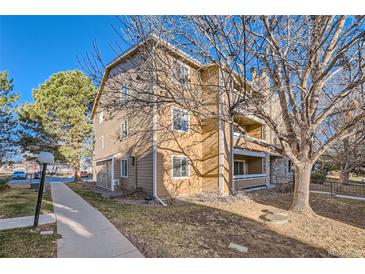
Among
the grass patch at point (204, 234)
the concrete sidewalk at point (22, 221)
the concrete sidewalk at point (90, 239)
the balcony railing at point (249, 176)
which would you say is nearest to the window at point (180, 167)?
the balcony railing at point (249, 176)

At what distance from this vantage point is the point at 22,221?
219 inches

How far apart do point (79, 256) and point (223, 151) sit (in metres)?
8.27

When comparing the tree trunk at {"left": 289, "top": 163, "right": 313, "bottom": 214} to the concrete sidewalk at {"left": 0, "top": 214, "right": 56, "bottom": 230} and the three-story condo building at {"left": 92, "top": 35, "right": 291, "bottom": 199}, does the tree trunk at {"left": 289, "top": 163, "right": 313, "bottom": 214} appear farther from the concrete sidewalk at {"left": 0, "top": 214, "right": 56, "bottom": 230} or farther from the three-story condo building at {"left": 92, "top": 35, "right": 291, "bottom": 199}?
the concrete sidewalk at {"left": 0, "top": 214, "right": 56, "bottom": 230}

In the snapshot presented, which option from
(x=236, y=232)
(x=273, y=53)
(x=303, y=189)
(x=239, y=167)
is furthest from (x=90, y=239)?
(x=239, y=167)

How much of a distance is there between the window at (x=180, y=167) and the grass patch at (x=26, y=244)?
6235 millimetres

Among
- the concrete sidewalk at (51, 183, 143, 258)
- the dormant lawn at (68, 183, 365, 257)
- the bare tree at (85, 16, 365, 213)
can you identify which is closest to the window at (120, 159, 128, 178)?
the dormant lawn at (68, 183, 365, 257)

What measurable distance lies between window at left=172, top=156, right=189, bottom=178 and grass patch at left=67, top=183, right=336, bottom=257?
11.5ft

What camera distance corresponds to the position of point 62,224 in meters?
5.30

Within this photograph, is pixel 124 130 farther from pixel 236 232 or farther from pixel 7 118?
pixel 7 118

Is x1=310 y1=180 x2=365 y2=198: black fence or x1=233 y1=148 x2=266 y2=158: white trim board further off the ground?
x1=233 y1=148 x2=266 y2=158: white trim board

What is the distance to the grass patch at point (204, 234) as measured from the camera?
383 cm

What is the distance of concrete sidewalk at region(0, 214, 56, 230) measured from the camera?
16.8 feet

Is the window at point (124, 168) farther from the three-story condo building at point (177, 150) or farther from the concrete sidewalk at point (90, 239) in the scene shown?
the concrete sidewalk at point (90, 239)
